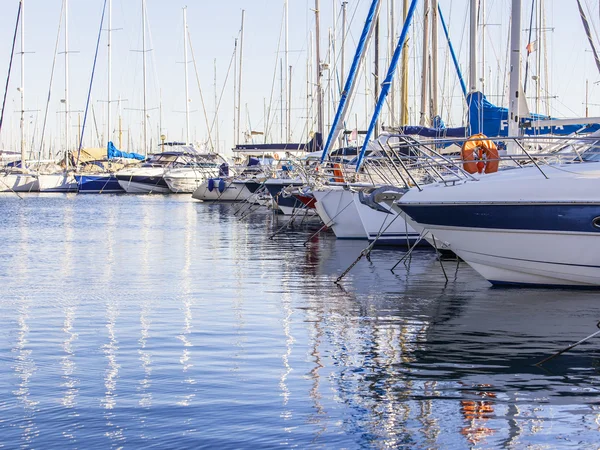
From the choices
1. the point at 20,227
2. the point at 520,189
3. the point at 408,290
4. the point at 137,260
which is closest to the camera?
the point at 520,189

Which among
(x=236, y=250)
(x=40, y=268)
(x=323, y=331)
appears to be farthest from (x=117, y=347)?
(x=236, y=250)

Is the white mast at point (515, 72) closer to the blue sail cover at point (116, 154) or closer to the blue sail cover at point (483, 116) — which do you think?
the blue sail cover at point (483, 116)

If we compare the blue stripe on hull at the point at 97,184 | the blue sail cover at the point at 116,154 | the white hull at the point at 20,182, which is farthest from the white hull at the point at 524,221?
the blue sail cover at the point at 116,154

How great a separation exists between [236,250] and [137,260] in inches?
130

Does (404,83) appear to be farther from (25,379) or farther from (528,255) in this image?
(25,379)

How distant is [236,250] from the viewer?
25812 mm

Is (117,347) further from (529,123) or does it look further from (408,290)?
(529,123)

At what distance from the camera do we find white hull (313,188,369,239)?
2802 cm

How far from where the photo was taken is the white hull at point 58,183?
87.2 m

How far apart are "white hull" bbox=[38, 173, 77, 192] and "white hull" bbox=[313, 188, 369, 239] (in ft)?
204

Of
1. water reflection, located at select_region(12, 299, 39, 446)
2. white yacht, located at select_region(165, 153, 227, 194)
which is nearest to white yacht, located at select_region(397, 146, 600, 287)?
water reflection, located at select_region(12, 299, 39, 446)

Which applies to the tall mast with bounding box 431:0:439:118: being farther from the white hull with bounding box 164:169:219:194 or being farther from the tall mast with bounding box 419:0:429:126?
the white hull with bounding box 164:169:219:194

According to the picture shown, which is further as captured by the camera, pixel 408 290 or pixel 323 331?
pixel 408 290

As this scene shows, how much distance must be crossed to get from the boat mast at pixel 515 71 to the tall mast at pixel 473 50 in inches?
146
